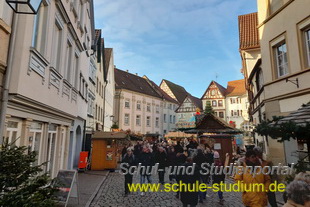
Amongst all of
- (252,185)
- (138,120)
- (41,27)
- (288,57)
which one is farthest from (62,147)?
(138,120)

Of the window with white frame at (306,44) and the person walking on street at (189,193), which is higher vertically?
the window with white frame at (306,44)

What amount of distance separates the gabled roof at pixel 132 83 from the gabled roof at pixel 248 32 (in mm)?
28035

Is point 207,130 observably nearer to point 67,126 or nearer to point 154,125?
point 67,126

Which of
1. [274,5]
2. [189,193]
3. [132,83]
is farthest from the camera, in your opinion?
[132,83]

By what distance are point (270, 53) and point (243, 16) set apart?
9387 millimetres

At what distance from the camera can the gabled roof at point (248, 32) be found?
16.1 m

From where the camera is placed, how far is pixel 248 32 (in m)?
16.9

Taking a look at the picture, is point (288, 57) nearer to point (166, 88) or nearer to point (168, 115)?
point (168, 115)

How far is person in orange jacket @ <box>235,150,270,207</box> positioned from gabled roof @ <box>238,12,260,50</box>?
1305 cm

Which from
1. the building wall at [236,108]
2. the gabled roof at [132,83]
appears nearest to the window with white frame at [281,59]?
the gabled roof at [132,83]

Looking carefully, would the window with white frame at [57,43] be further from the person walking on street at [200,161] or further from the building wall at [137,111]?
the building wall at [137,111]

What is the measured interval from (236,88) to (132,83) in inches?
995

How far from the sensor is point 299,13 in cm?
877

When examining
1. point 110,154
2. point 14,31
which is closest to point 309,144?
point 14,31
